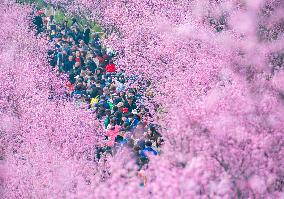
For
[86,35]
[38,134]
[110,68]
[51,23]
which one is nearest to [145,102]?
[110,68]

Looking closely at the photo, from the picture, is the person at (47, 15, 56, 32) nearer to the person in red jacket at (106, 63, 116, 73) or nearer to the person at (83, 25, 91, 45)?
the person at (83, 25, 91, 45)

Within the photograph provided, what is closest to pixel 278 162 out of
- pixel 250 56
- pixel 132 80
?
pixel 250 56

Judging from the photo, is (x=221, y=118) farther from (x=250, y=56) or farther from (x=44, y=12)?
(x=44, y=12)

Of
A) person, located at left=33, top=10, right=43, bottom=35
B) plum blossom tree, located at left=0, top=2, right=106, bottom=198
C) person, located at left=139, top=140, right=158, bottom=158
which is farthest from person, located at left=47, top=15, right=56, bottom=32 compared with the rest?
person, located at left=139, top=140, right=158, bottom=158

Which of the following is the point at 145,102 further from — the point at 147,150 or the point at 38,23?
the point at 38,23

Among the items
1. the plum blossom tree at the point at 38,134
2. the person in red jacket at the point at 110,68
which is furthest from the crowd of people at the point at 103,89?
the plum blossom tree at the point at 38,134
